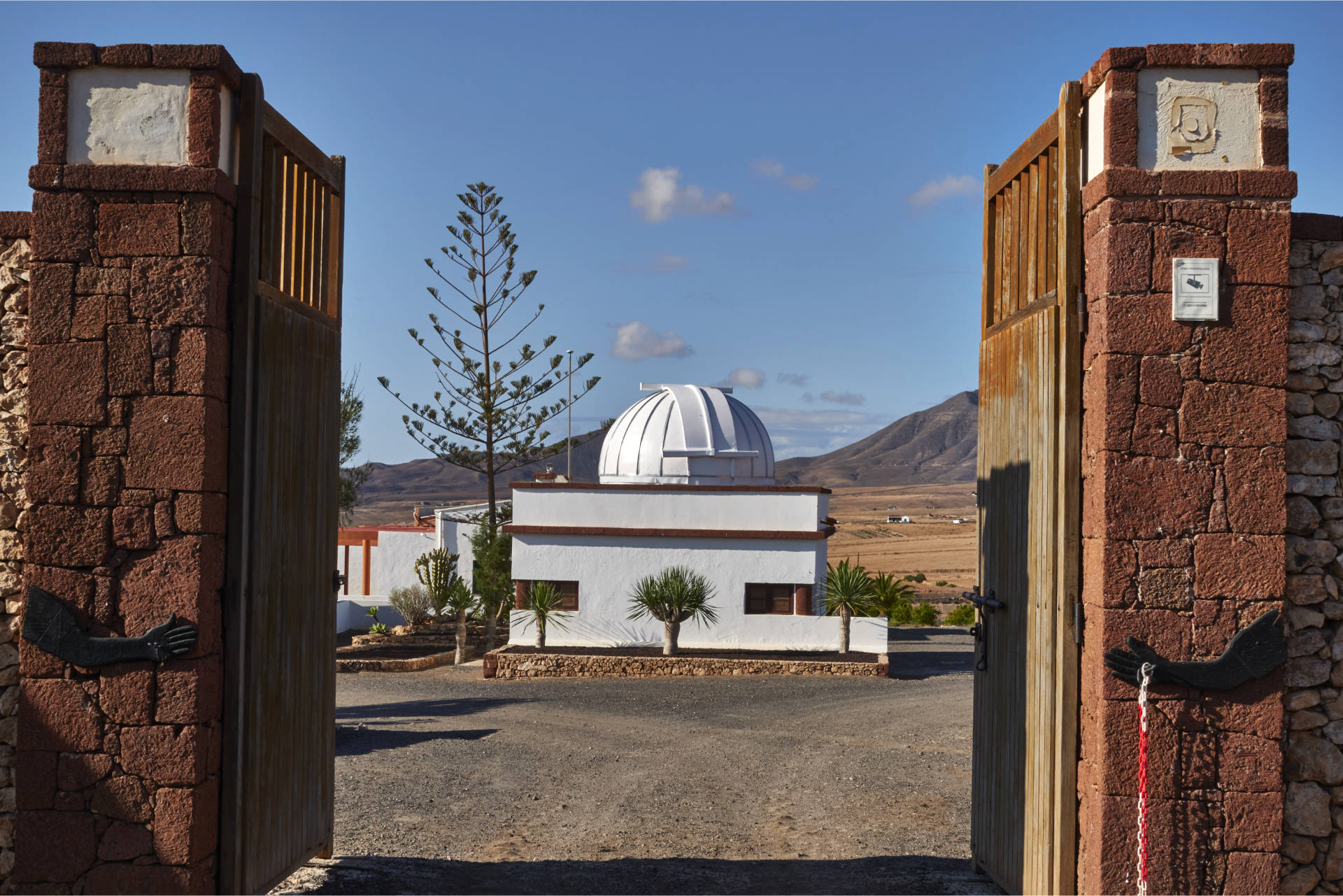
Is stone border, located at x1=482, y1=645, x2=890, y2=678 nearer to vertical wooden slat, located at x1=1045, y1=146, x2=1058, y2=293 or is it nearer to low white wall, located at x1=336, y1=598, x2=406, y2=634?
low white wall, located at x1=336, y1=598, x2=406, y2=634

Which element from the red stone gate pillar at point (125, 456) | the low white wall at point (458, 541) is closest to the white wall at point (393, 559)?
the low white wall at point (458, 541)

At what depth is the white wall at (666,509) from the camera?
19250mm

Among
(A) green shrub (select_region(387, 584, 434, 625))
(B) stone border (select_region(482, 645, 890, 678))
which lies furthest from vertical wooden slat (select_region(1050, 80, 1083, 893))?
(A) green shrub (select_region(387, 584, 434, 625))

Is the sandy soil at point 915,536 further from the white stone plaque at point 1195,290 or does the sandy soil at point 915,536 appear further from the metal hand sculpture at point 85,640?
the metal hand sculpture at point 85,640

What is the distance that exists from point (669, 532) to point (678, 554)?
43 cm

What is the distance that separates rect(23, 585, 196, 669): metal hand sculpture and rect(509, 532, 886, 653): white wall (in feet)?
47.8

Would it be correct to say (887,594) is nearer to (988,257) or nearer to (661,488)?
(661,488)

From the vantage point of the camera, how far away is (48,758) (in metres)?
4.86

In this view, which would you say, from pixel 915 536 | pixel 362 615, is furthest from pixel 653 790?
pixel 915 536

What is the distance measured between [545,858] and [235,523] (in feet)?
11.4

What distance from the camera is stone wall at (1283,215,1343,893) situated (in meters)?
4.98

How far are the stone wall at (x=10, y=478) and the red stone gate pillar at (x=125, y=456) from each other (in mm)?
243

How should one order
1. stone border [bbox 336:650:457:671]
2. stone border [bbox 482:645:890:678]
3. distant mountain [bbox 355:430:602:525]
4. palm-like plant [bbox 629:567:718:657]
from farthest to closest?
distant mountain [bbox 355:430:602:525], stone border [bbox 336:650:457:671], palm-like plant [bbox 629:567:718:657], stone border [bbox 482:645:890:678]

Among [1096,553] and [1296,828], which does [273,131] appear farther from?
[1296,828]
